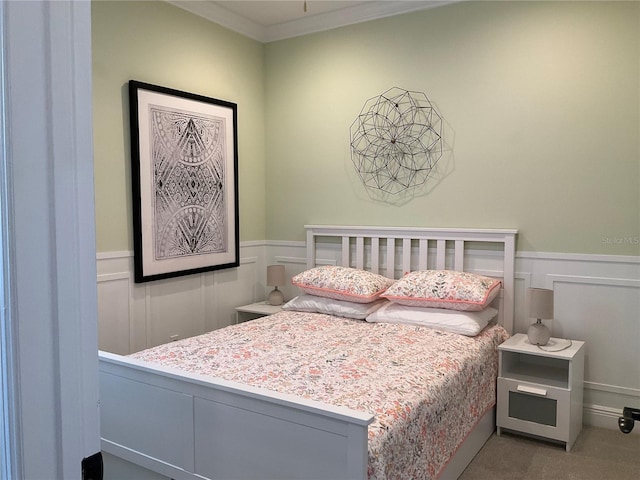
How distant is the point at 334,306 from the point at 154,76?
194 cm

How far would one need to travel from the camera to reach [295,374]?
234 cm

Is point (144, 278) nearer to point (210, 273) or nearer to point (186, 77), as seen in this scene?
point (210, 273)

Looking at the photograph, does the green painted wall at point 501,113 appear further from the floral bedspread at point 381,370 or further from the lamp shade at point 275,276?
the floral bedspread at point 381,370

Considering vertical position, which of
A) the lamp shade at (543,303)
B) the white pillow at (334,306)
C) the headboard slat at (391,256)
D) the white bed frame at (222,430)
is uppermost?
the headboard slat at (391,256)

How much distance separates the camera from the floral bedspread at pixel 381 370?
1.98m

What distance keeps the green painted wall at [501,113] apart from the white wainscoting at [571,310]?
0.40 feet

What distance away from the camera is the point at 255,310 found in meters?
4.00

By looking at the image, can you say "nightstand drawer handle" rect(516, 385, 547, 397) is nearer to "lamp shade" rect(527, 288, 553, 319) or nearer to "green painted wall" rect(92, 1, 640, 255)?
"lamp shade" rect(527, 288, 553, 319)

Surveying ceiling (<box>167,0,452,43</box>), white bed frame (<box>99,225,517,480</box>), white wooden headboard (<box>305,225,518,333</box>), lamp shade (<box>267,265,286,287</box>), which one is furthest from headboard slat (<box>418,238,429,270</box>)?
ceiling (<box>167,0,452,43</box>)

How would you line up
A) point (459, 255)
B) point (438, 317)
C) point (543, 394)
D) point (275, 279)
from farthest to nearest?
1. point (275, 279)
2. point (459, 255)
3. point (438, 317)
4. point (543, 394)

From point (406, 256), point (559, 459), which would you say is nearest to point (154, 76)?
point (406, 256)

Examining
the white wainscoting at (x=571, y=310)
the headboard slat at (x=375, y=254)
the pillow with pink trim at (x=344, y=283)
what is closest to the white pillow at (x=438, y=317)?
the pillow with pink trim at (x=344, y=283)

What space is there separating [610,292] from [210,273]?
269 cm

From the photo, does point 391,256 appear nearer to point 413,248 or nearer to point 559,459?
point 413,248
